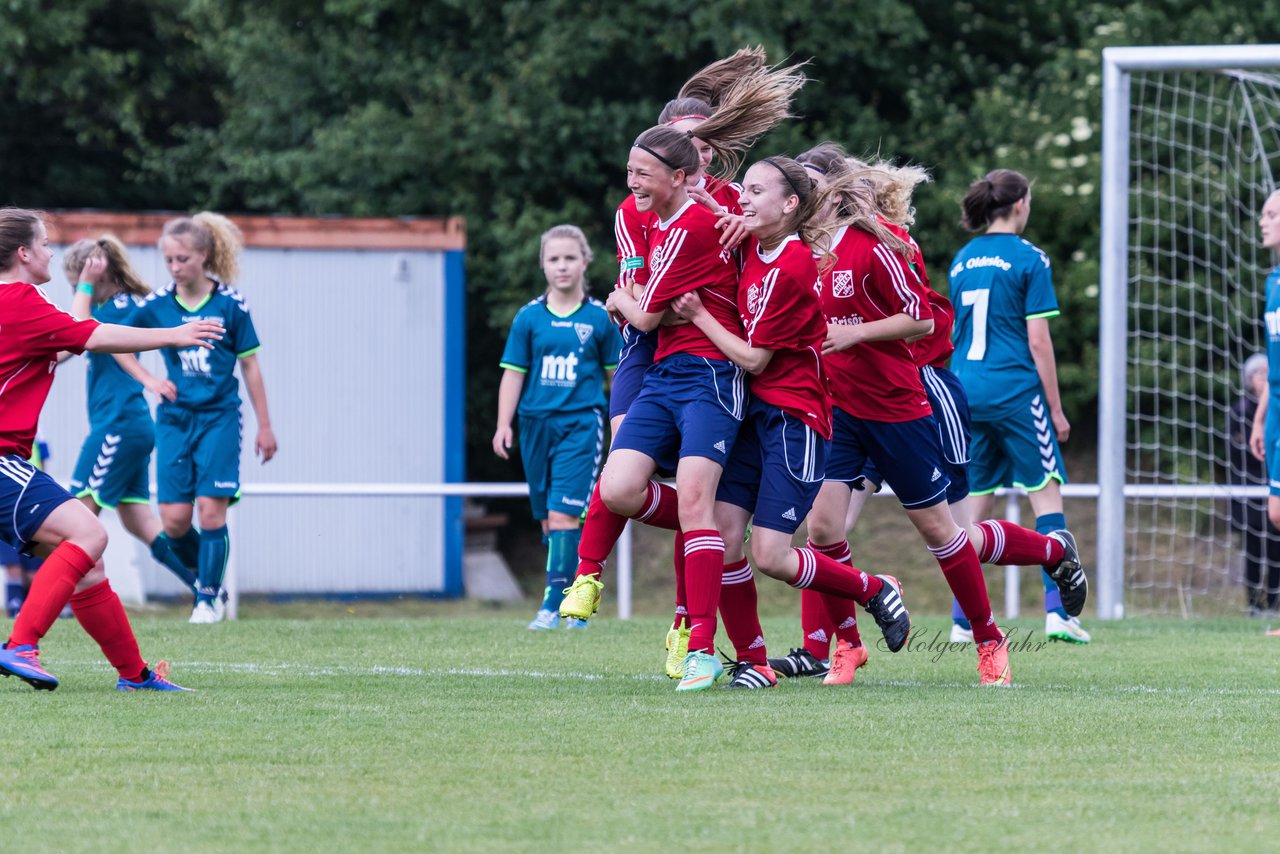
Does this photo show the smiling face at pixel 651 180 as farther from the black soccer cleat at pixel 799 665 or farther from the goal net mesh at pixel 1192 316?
the goal net mesh at pixel 1192 316

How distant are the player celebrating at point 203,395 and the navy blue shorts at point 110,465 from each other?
0.45ft

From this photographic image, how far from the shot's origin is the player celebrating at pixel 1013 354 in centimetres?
866

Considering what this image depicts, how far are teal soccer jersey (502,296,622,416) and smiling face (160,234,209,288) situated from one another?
1.72 m

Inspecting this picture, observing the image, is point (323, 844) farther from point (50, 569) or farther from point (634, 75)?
point (634, 75)

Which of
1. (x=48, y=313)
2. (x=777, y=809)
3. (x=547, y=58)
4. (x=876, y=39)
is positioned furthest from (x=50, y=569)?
(x=876, y=39)

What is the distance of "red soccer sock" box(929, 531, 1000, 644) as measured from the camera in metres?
6.54

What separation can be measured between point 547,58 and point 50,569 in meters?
12.7

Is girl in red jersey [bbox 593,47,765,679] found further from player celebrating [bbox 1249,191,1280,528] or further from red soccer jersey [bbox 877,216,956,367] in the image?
player celebrating [bbox 1249,191,1280,528]

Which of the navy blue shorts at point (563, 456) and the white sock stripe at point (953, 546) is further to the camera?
the navy blue shorts at point (563, 456)

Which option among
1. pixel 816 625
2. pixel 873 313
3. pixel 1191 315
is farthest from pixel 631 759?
pixel 1191 315

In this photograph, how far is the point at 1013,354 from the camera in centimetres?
877

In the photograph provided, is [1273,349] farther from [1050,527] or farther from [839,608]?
[839,608]

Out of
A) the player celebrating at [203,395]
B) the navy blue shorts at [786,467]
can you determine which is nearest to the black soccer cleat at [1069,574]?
the navy blue shorts at [786,467]

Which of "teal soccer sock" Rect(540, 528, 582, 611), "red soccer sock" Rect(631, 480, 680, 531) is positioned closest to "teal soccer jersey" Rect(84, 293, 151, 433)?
"teal soccer sock" Rect(540, 528, 582, 611)
